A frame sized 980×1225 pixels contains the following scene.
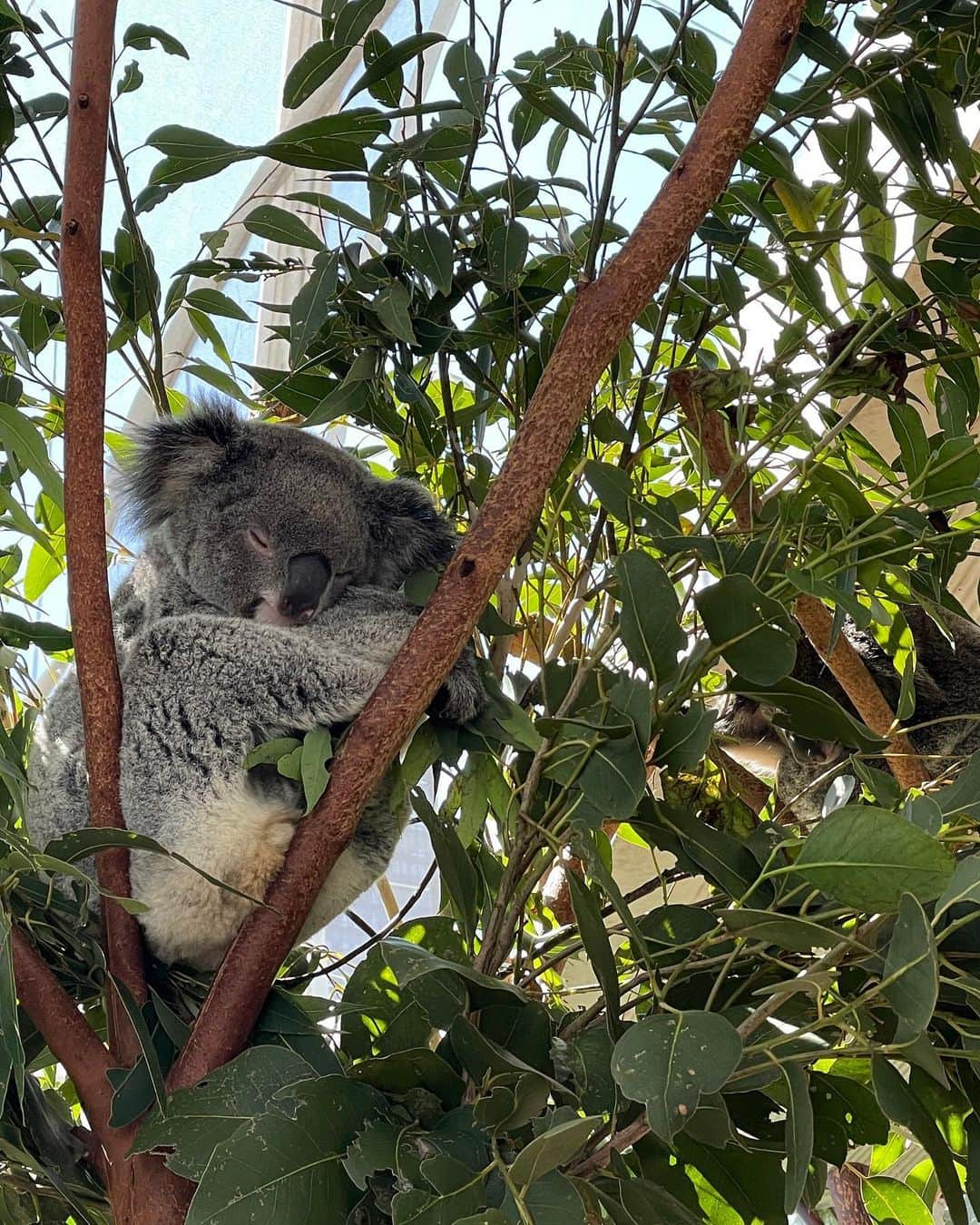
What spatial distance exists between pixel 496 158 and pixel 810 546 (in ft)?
2.60

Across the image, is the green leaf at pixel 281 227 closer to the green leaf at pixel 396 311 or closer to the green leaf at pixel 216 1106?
the green leaf at pixel 396 311

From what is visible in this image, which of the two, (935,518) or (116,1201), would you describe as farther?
(935,518)

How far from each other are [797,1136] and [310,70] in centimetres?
118

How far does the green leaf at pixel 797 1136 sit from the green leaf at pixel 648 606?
1.23 feet

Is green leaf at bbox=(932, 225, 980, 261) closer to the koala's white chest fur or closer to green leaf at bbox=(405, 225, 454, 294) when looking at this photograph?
green leaf at bbox=(405, 225, 454, 294)

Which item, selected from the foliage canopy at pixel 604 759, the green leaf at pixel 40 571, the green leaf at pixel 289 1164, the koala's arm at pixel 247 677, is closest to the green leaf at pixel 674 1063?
the foliage canopy at pixel 604 759

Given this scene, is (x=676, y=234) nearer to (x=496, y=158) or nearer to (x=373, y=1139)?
(x=496, y=158)

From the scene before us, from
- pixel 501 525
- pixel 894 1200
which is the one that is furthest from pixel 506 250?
pixel 894 1200

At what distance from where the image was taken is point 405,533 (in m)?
1.84

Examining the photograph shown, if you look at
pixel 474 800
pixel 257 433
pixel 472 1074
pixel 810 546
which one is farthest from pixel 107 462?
pixel 472 1074

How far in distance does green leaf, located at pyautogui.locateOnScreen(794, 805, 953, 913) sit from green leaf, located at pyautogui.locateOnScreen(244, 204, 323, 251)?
0.95m

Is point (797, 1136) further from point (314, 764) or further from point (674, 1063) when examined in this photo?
point (314, 764)

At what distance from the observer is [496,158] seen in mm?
1847

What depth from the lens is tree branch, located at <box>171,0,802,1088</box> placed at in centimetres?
118
